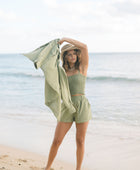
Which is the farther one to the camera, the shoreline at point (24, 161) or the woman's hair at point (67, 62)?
the shoreline at point (24, 161)

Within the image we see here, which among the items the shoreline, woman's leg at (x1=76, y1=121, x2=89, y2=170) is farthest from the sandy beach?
woman's leg at (x1=76, y1=121, x2=89, y2=170)

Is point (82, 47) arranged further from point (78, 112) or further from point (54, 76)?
point (78, 112)

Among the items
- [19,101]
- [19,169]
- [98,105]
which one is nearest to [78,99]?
[19,169]

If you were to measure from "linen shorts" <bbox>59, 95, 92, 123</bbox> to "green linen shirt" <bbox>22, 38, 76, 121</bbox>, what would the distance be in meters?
0.09

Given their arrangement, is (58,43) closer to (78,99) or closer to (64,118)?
(78,99)

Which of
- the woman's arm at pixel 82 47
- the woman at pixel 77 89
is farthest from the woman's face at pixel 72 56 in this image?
the woman's arm at pixel 82 47

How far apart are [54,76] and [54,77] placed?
12 millimetres

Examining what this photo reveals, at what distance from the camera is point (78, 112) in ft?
10.5

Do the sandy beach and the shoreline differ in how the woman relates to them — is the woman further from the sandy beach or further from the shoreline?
the sandy beach

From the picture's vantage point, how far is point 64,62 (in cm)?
338

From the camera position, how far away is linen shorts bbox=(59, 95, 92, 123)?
3.21 metres

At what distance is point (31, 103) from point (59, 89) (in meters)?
6.15

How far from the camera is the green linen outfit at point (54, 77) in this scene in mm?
2990

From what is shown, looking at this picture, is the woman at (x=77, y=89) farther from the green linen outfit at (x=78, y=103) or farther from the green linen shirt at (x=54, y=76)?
the green linen shirt at (x=54, y=76)
